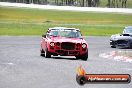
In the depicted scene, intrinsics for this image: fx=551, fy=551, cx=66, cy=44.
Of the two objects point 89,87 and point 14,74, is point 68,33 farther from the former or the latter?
point 89,87

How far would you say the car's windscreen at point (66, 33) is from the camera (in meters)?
21.6

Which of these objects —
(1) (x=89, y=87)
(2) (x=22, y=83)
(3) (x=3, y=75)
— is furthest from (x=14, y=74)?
(1) (x=89, y=87)

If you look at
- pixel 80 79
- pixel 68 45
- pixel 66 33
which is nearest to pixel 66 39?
pixel 68 45

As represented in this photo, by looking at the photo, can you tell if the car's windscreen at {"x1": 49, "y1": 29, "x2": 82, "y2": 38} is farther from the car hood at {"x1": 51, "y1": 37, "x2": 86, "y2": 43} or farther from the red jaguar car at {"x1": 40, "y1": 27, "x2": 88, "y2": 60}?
the car hood at {"x1": 51, "y1": 37, "x2": 86, "y2": 43}

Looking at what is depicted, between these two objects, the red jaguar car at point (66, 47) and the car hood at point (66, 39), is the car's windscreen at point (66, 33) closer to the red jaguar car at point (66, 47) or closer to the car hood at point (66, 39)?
the red jaguar car at point (66, 47)

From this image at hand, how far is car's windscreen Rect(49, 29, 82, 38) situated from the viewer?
70.9ft

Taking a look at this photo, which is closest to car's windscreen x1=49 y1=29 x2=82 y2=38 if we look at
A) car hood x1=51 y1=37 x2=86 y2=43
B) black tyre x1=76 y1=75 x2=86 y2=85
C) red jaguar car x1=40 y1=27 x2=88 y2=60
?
red jaguar car x1=40 y1=27 x2=88 y2=60

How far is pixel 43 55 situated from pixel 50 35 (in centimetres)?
135

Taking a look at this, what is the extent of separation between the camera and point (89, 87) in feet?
34.7

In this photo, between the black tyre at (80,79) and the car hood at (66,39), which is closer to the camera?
the black tyre at (80,79)

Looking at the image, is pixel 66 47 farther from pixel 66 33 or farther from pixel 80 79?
pixel 80 79

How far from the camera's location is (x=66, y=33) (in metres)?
21.9

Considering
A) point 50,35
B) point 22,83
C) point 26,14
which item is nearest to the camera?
point 22,83

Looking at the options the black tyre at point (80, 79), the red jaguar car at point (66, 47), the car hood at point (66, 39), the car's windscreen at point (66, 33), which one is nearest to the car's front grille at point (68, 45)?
the red jaguar car at point (66, 47)
